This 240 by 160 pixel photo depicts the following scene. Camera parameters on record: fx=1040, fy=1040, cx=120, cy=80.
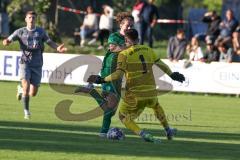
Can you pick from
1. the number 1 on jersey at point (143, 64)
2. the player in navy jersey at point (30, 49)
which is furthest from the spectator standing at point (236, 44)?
the number 1 on jersey at point (143, 64)

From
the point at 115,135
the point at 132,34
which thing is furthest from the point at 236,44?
the point at 132,34

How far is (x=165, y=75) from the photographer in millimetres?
29828

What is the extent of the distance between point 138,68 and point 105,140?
51.7 inches

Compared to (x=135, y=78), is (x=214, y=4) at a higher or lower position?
lower

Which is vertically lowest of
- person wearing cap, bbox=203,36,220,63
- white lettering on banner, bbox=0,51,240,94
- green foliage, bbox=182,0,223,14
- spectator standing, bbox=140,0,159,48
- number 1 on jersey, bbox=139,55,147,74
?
green foliage, bbox=182,0,223,14

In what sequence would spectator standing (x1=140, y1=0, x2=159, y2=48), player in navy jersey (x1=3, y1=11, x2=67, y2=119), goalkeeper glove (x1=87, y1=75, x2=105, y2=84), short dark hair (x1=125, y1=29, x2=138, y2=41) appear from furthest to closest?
spectator standing (x1=140, y1=0, x2=159, y2=48) < player in navy jersey (x1=3, y1=11, x2=67, y2=119) < goalkeeper glove (x1=87, y1=75, x2=105, y2=84) < short dark hair (x1=125, y1=29, x2=138, y2=41)

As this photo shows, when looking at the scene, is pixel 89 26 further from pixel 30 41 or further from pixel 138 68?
pixel 138 68

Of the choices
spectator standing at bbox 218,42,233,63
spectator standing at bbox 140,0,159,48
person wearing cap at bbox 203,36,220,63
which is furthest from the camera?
spectator standing at bbox 140,0,159,48

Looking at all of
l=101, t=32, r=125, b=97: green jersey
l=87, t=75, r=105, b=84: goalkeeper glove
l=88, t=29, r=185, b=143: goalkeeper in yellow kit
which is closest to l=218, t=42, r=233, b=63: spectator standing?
l=101, t=32, r=125, b=97: green jersey

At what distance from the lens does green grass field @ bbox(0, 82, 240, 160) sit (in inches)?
571

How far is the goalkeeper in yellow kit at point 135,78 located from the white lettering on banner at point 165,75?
12.6 metres

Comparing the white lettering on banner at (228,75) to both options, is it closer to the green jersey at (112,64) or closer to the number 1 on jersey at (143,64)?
the green jersey at (112,64)

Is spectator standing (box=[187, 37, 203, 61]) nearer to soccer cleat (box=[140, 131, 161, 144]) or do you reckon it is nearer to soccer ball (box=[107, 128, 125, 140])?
soccer ball (box=[107, 128, 125, 140])

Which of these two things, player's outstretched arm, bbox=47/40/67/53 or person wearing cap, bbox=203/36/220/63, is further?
person wearing cap, bbox=203/36/220/63
